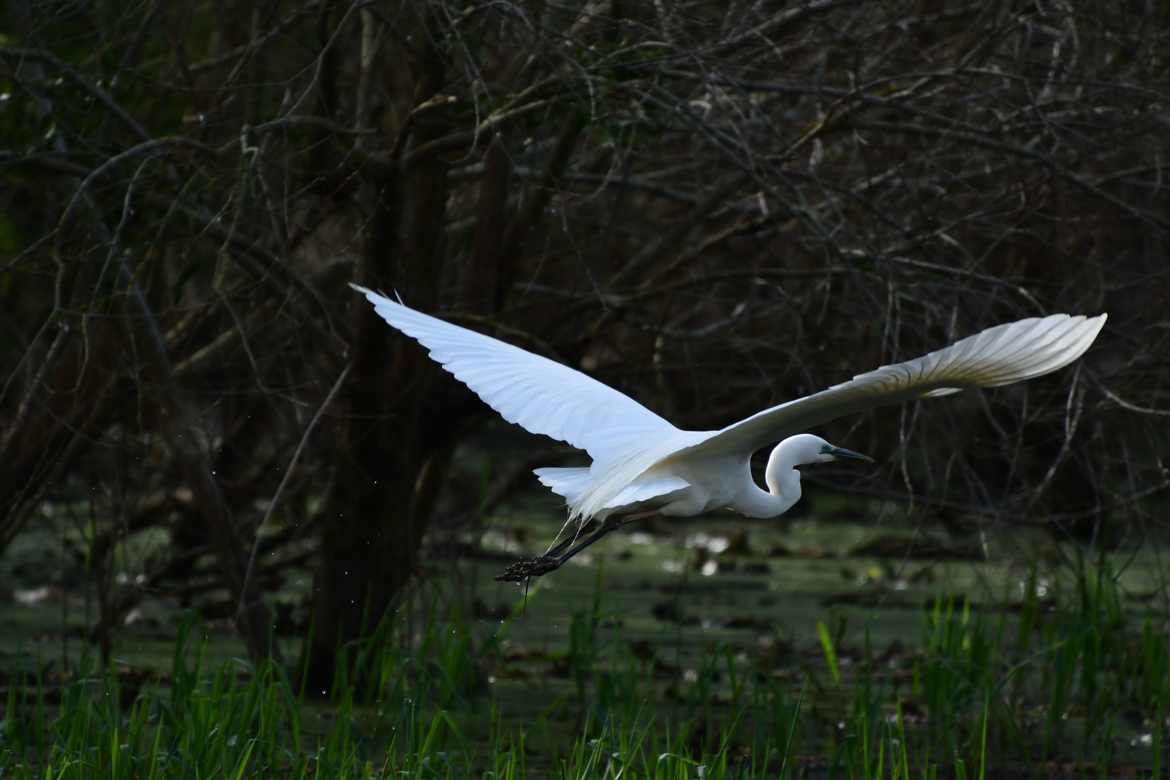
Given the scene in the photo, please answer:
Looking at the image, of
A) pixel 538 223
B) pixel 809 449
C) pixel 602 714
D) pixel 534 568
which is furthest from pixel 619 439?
pixel 538 223

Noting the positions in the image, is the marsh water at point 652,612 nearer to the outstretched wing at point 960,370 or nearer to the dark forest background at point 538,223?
the dark forest background at point 538,223

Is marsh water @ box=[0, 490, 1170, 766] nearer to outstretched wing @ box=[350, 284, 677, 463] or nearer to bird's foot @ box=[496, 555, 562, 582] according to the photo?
bird's foot @ box=[496, 555, 562, 582]

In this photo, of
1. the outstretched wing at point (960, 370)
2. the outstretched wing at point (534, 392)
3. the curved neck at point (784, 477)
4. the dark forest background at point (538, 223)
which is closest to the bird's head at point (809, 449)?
the curved neck at point (784, 477)

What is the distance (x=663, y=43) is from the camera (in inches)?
146

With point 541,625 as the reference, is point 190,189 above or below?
above

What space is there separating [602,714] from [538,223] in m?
1.73

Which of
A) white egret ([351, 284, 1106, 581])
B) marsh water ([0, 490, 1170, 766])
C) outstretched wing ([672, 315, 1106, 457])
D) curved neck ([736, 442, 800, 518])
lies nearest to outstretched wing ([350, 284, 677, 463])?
white egret ([351, 284, 1106, 581])

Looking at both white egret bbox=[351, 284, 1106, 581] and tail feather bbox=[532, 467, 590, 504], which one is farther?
tail feather bbox=[532, 467, 590, 504]

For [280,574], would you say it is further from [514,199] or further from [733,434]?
[733,434]

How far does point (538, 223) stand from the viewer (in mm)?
5379

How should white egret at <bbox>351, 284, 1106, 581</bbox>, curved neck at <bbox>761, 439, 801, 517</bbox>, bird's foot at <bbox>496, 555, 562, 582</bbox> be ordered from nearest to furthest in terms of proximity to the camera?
white egret at <bbox>351, 284, 1106, 581</bbox>, bird's foot at <bbox>496, 555, 562, 582</bbox>, curved neck at <bbox>761, 439, 801, 517</bbox>

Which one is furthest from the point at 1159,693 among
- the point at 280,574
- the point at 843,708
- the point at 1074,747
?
the point at 280,574

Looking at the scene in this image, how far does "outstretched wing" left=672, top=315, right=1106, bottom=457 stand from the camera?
2627mm

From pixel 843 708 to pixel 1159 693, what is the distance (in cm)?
106
